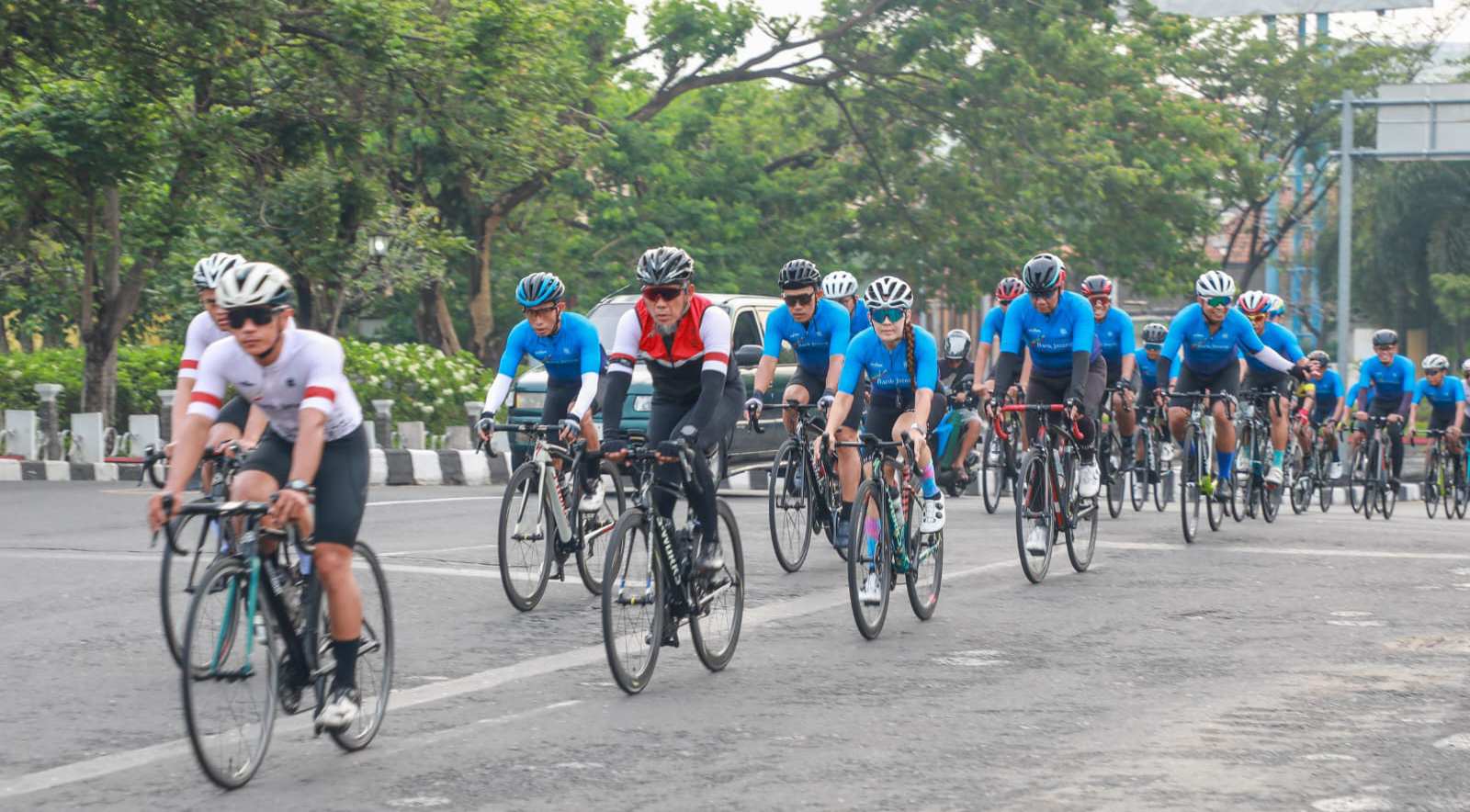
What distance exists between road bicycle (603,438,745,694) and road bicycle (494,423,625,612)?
6.21 feet

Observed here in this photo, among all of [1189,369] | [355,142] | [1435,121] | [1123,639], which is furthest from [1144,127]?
[1123,639]

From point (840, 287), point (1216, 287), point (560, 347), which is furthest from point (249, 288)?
point (1216, 287)

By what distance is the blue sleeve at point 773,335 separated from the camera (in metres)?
12.4

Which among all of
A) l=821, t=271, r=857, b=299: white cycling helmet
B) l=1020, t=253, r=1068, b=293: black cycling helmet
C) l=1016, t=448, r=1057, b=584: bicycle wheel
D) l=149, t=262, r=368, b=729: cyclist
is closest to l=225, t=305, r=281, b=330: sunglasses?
l=149, t=262, r=368, b=729: cyclist

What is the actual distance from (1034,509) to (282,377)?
614cm

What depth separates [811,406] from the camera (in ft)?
41.8

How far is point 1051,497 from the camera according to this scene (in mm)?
11789

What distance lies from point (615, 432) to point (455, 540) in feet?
20.2

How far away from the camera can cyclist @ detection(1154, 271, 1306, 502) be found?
48.5 feet

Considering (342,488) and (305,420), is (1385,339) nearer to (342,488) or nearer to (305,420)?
(342,488)

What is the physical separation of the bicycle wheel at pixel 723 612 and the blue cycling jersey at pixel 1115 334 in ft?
28.2

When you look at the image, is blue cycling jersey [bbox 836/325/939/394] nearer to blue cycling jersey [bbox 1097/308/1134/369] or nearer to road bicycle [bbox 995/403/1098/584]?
road bicycle [bbox 995/403/1098/584]

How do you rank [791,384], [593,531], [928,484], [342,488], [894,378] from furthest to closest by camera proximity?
1. [791,384]
2. [894,378]
3. [593,531]
4. [928,484]
5. [342,488]

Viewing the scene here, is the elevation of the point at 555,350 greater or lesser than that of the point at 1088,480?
greater
